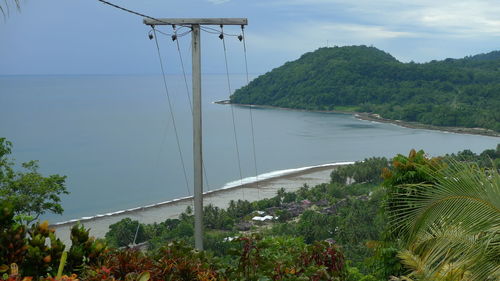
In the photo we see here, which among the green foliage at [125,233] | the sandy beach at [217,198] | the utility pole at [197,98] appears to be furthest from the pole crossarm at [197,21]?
the sandy beach at [217,198]

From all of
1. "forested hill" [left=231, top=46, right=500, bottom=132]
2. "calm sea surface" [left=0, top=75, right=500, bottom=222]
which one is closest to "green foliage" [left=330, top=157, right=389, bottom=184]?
"calm sea surface" [left=0, top=75, right=500, bottom=222]

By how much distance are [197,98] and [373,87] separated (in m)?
75.4

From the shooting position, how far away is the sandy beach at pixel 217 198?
2212 cm

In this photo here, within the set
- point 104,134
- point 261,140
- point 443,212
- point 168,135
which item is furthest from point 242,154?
point 443,212

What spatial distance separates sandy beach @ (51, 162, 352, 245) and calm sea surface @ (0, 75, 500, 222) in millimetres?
1167

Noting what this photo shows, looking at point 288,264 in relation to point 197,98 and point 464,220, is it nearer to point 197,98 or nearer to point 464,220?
point 464,220

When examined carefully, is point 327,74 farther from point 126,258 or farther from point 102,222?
point 126,258

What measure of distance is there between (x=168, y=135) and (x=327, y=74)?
125 feet

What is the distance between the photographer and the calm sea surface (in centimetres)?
2953

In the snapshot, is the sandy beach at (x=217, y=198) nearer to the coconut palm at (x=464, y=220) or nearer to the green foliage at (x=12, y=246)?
the green foliage at (x=12, y=246)

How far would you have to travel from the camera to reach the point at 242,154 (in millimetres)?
39719

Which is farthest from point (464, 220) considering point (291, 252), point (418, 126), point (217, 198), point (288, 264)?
point (418, 126)

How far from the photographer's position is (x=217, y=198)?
27484mm

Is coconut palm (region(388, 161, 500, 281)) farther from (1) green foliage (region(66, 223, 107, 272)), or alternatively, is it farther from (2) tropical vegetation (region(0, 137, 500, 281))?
(1) green foliage (region(66, 223, 107, 272))
